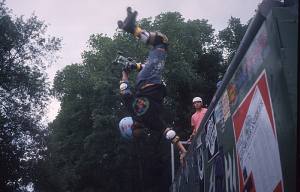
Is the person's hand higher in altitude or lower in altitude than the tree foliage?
lower

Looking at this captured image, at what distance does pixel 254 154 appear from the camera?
8.77 feet

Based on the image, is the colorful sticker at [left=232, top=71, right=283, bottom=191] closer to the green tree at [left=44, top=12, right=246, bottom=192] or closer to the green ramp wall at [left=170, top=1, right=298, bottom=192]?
the green ramp wall at [left=170, top=1, right=298, bottom=192]

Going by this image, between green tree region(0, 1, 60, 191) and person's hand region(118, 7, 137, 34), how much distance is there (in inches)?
794

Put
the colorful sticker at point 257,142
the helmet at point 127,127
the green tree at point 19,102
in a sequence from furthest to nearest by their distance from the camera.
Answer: the green tree at point 19,102
the helmet at point 127,127
the colorful sticker at point 257,142

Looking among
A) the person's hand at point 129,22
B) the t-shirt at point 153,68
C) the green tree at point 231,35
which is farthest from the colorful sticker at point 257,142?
the green tree at point 231,35

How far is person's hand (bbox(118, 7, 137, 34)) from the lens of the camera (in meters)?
5.85

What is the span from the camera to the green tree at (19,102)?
25.1 metres

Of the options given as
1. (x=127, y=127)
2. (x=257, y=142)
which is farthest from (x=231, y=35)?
(x=257, y=142)

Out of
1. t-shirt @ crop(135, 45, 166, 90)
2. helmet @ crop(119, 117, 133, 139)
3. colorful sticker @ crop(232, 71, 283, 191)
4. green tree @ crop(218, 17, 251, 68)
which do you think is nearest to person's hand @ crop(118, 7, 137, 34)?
t-shirt @ crop(135, 45, 166, 90)

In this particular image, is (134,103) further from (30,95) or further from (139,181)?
(139,181)

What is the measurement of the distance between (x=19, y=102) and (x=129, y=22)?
74.0 feet

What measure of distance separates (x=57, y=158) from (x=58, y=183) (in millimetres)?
1682

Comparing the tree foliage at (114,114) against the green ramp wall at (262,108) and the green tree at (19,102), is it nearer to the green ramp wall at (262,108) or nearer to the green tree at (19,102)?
the green tree at (19,102)

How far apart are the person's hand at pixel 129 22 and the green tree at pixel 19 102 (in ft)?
66.1
